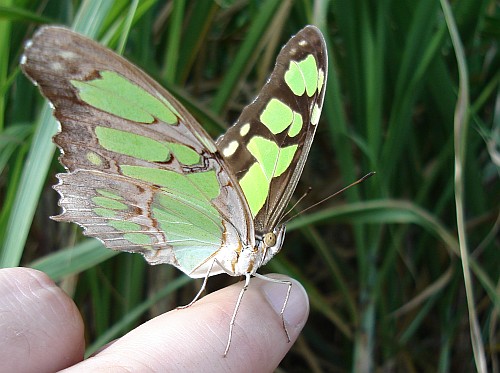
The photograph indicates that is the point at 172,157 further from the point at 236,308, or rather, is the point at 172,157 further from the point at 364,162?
the point at 364,162

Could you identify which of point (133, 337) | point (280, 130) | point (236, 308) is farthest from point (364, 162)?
point (133, 337)

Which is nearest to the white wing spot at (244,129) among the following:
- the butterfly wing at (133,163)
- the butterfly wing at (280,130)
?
the butterfly wing at (280,130)

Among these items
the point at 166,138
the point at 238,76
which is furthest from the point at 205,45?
the point at 166,138

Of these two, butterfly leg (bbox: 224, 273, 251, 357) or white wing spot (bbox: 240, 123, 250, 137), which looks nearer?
butterfly leg (bbox: 224, 273, 251, 357)

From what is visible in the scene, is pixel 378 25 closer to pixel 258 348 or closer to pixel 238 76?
pixel 238 76

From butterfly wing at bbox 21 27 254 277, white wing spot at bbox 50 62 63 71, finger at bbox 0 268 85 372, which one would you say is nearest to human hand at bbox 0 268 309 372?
finger at bbox 0 268 85 372

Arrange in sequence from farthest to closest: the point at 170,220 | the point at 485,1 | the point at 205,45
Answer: the point at 205,45 < the point at 485,1 < the point at 170,220

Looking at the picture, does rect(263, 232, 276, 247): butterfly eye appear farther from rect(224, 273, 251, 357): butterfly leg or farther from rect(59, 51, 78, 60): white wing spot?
rect(59, 51, 78, 60): white wing spot

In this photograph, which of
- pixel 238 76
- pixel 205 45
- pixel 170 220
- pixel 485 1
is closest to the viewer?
pixel 170 220
